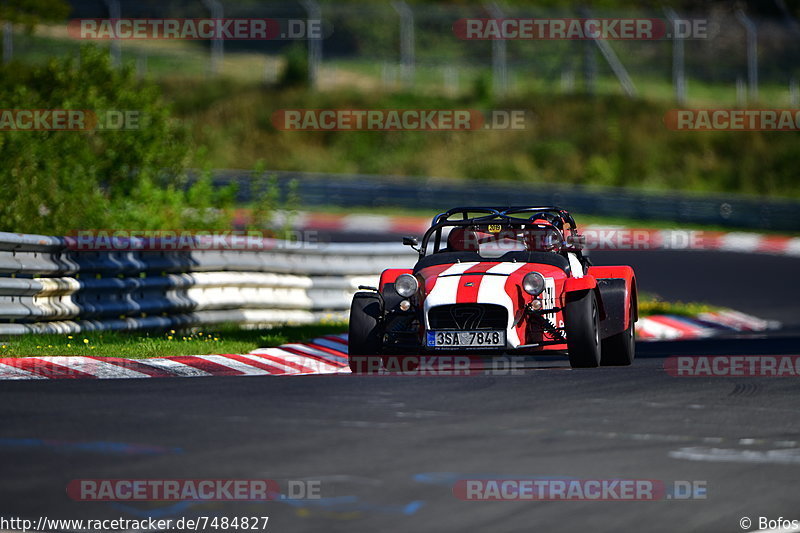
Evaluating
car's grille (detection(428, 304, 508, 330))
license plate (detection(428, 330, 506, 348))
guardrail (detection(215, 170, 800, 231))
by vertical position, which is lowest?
license plate (detection(428, 330, 506, 348))

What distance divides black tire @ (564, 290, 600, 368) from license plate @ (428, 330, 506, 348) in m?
0.57

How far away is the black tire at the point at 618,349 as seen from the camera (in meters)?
11.8

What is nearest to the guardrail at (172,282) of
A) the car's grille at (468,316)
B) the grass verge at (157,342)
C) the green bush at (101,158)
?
the grass verge at (157,342)

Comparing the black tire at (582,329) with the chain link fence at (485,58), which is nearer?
the black tire at (582,329)

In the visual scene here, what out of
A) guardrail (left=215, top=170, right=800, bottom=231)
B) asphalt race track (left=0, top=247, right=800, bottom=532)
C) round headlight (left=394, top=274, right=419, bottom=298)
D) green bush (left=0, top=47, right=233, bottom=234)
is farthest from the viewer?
guardrail (left=215, top=170, right=800, bottom=231)

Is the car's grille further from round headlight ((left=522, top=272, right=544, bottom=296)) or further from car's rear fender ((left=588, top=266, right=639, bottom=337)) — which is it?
car's rear fender ((left=588, top=266, right=639, bottom=337))

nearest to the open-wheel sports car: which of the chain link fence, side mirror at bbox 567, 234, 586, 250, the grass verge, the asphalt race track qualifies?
side mirror at bbox 567, 234, 586, 250

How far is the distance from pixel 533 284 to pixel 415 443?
3935 mm

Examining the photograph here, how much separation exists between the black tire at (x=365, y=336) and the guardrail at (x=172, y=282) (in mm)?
2966

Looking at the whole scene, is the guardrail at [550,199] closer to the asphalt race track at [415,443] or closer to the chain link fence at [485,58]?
the chain link fence at [485,58]

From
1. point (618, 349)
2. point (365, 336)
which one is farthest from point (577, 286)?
point (365, 336)

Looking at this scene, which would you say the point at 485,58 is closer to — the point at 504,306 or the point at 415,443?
the point at 504,306

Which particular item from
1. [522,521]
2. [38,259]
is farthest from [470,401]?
[38,259]

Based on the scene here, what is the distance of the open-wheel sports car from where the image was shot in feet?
35.6
